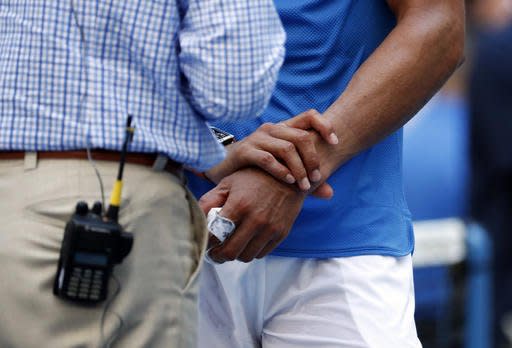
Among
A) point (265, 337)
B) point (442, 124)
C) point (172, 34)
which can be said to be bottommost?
point (442, 124)

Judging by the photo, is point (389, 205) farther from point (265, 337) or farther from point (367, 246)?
point (265, 337)

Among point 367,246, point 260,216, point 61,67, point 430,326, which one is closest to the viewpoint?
point 61,67

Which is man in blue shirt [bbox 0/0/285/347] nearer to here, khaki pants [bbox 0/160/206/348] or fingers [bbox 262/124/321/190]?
khaki pants [bbox 0/160/206/348]

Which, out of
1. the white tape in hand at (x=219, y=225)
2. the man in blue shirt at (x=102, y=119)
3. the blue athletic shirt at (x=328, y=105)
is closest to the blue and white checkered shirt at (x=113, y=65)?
the man in blue shirt at (x=102, y=119)

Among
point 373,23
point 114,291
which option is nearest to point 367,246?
point 373,23

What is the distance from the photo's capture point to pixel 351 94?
325cm

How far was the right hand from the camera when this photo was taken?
3129 mm

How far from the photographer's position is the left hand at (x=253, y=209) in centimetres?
311

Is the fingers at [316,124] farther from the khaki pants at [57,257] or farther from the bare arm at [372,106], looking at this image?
the khaki pants at [57,257]

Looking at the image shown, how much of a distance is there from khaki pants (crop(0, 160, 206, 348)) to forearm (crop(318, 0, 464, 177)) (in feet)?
2.02

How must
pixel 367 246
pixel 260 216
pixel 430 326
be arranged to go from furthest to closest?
1. pixel 430 326
2. pixel 367 246
3. pixel 260 216

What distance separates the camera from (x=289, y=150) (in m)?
3.13

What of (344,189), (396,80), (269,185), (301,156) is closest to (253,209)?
(269,185)

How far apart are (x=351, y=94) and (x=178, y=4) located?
690 millimetres
